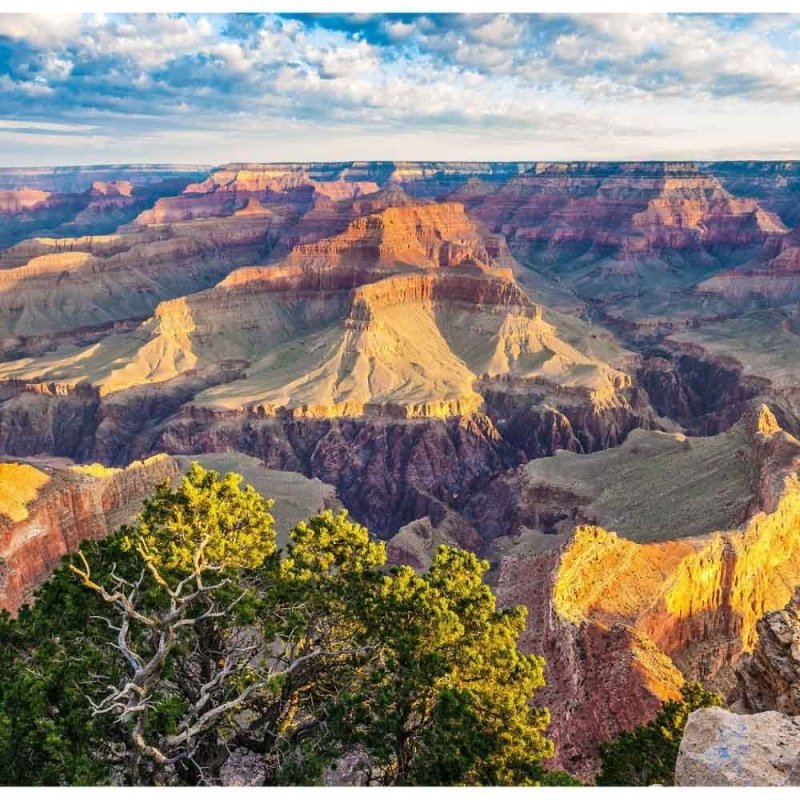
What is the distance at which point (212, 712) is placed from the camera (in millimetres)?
18484

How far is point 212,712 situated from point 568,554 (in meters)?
24.5

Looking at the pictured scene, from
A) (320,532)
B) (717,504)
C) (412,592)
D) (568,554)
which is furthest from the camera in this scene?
(717,504)

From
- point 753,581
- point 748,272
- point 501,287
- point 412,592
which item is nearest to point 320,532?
point 412,592

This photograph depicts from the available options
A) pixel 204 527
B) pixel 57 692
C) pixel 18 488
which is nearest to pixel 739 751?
pixel 204 527

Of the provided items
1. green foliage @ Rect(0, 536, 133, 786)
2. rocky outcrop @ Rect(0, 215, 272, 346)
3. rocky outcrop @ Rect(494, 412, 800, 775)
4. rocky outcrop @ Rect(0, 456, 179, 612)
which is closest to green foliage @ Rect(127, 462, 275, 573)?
green foliage @ Rect(0, 536, 133, 786)

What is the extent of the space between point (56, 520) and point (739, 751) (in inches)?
1694

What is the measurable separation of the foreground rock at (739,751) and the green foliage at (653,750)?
770 cm

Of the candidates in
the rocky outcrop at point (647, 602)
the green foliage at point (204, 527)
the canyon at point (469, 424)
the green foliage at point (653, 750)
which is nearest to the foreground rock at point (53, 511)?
the canyon at point (469, 424)

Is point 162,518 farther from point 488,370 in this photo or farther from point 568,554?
point 488,370

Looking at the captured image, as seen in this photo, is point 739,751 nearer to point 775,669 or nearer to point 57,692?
point 775,669

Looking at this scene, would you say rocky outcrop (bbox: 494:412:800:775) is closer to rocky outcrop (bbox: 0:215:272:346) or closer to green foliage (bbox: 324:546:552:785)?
green foliage (bbox: 324:546:552:785)

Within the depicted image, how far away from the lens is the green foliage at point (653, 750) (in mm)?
23422

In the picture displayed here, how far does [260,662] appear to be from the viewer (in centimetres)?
2216

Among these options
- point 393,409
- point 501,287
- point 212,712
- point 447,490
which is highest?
point 212,712
